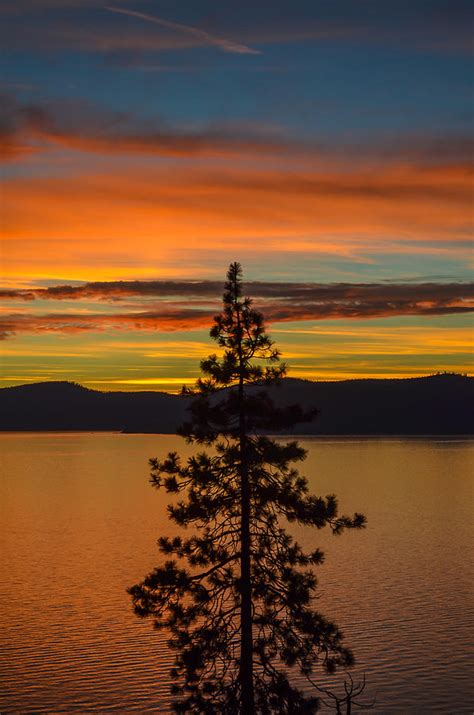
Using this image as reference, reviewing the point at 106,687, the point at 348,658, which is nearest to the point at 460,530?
the point at 106,687

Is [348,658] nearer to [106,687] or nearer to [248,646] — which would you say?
[248,646]

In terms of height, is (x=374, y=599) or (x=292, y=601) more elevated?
(x=292, y=601)

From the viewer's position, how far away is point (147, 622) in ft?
206

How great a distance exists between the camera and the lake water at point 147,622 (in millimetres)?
47969

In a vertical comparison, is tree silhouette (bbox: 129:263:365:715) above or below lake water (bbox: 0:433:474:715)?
above

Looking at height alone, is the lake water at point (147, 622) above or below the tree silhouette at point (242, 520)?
below

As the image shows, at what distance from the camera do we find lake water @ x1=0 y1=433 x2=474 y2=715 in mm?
47969

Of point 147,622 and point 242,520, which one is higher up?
point 242,520

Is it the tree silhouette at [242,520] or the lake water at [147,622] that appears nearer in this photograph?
the tree silhouette at [242,520]

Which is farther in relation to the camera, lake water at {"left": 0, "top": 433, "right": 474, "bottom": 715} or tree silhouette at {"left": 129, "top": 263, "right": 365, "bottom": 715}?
lake water at {"left": 0, "top": 433, "right": 474, "bottom": 715}

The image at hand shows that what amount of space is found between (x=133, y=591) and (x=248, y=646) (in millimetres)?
5146

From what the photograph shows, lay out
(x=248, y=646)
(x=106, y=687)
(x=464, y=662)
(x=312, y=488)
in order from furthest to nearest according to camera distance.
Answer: (x=312, y=488), (x=464, y=662), (x=106, y=687), (x=248, y=646)

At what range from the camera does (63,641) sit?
189 ft

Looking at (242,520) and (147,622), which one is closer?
(242,520)
